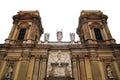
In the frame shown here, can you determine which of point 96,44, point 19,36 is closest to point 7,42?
point 19,36

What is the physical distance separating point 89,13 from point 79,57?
8.61m

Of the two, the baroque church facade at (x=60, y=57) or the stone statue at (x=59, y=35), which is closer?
the baroque church facade at (x=60, y=57)

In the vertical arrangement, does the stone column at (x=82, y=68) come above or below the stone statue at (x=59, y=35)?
below

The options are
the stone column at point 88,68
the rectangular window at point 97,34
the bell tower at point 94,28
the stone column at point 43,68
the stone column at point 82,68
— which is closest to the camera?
the stone column at point 88,68

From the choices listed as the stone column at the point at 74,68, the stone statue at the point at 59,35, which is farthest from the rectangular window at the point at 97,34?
the stone column at the point at 74,68

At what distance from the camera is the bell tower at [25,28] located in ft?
73.3

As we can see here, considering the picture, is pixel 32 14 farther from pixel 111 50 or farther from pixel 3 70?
pixel 111 50

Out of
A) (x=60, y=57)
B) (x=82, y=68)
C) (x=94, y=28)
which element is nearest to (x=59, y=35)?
(x=60, y=57)

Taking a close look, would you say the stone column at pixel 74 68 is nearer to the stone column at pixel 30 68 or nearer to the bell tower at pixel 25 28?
the stone column at pixel 30 68

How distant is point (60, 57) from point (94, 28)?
6.93m

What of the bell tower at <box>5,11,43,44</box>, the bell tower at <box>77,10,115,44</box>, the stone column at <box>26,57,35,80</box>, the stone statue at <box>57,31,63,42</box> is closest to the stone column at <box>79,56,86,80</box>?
the bell tower at <box>77,10,115,44</box>

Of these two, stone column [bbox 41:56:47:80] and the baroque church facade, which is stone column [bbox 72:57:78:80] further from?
stone column [bbox 41:56:47:80]

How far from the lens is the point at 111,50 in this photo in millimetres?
20656

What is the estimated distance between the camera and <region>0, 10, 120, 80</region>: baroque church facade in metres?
18.4
